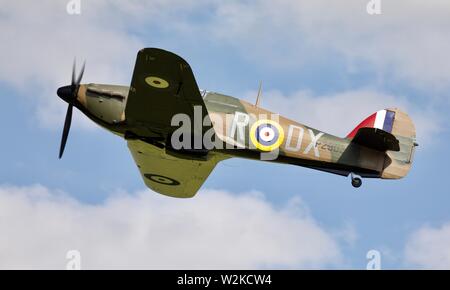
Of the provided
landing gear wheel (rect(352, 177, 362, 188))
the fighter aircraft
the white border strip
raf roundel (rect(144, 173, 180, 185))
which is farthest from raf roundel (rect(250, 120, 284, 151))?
raf roundel (rect(144, 173, 180, 185))

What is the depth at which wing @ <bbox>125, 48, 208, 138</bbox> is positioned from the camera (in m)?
14.6

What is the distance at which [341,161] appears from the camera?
1698cm

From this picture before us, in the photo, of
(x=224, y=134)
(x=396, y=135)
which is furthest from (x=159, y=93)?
(x=396, y=135)

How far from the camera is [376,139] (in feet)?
55.4

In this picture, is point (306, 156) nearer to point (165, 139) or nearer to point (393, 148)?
point (393, 148)

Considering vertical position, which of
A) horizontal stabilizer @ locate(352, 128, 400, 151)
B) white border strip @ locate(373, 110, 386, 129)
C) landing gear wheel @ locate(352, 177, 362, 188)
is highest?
white border strip @ locate(373, 110, 386, 129)

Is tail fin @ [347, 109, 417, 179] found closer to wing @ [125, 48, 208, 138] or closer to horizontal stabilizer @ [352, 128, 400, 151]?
horizontal stabilizer @ [352, 128, 400, 151]

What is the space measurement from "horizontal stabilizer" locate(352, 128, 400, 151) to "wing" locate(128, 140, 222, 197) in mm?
3247

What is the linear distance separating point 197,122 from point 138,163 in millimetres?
3236

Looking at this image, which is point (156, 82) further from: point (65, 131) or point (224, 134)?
point (65, 131)

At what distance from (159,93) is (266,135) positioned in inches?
108

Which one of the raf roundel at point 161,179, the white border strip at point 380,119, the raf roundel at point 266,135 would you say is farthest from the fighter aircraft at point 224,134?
the raf roundel at point 161,179

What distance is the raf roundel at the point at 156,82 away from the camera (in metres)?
15.0
